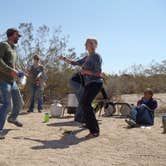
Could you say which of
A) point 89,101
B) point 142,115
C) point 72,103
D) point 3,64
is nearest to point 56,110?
point 72,103

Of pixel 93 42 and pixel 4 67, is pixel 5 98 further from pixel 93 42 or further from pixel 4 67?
pixel 93 42

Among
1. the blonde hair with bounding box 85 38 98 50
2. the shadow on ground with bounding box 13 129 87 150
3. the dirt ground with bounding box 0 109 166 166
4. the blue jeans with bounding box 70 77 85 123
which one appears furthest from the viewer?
the blue jeans with bounding box 70 77 85 123

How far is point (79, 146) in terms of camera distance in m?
6.81

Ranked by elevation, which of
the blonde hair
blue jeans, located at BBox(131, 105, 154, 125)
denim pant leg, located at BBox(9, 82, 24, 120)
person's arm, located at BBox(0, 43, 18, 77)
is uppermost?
the blonde hair

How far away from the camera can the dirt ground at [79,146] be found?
5.82 metres

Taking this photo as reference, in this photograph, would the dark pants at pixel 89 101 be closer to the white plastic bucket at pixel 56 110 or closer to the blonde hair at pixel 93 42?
the blonde hair at pixel 93 42

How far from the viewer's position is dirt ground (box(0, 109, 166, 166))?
5825mm

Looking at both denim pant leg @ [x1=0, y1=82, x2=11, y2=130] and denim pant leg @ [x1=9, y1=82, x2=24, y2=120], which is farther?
denim pant leg @ [x1=9, y1=82, x2=24, y2=120]

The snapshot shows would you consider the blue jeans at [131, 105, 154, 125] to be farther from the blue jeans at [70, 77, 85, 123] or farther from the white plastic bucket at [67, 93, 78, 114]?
the white plastic bucket at [67, 93, 78, 114]

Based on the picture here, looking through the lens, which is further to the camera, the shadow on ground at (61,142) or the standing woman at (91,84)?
the standing woman at (91,84)

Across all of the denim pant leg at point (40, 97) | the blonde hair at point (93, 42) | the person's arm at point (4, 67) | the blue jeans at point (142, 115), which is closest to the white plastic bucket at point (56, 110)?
the denim pant leg at point (40, 97)

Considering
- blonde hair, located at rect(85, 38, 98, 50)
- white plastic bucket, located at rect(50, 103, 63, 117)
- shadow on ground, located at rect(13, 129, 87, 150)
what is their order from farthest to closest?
white plastic bucket, located at rect(50, 103, 63, 117)
blonde hair, located at rect(85, 38, 98, 50)
shadow on ground, located at rect(13, 129, 87, 150)

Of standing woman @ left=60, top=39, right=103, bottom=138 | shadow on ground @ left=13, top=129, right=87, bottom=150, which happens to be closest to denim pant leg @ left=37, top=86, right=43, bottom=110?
shadow on ground @ left=13, top=129, right=87, bottom=150

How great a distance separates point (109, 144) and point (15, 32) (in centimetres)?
248
